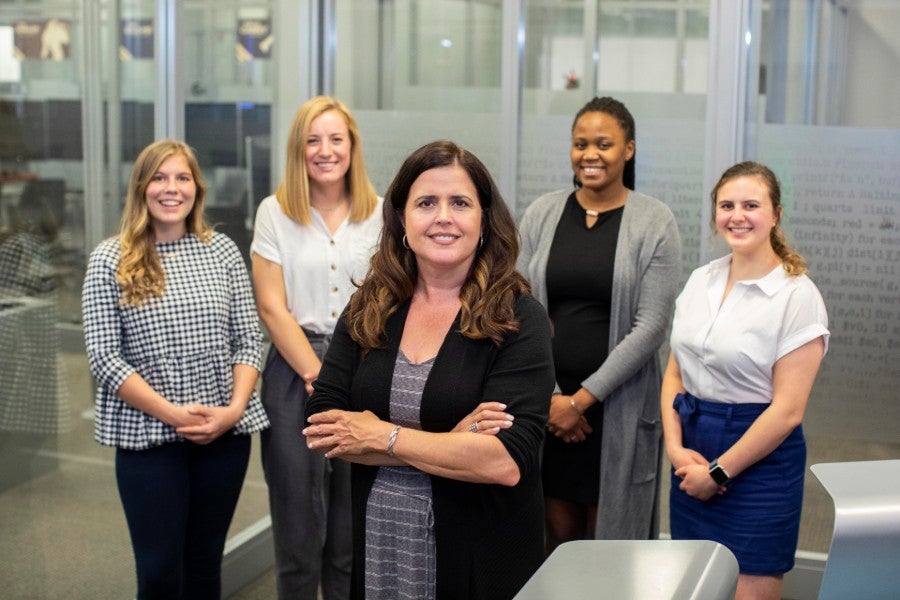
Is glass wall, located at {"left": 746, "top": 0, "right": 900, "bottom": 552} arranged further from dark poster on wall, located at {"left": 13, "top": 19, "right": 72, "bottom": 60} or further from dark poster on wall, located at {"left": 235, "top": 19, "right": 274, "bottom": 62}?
dark poster on wall, located at {"left": 13, "top": 19, "right": 72, "bottom": 60}

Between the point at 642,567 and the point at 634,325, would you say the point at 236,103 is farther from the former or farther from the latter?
the point at 642,567

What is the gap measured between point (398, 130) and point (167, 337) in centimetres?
186

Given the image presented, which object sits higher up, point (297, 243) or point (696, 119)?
point (696, 119)

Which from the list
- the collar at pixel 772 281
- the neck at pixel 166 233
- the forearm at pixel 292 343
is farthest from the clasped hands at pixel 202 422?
the collar at pixel 772 281

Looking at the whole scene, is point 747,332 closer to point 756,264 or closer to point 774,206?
point 756,264

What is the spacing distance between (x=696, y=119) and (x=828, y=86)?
18.9 inches

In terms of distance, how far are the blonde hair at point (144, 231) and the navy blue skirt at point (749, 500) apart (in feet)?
4.72

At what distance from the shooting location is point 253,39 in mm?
4188

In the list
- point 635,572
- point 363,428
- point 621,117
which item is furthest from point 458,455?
point 621,117

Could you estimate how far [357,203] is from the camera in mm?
3174

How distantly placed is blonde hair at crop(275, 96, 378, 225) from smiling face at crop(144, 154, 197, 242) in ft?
1.06

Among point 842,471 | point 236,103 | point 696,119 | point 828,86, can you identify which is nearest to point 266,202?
point 236,103

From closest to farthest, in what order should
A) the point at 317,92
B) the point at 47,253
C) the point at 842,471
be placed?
the point at 842,471, the point at 47,253, the point at 317,92

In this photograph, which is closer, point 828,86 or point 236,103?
point 828,86
